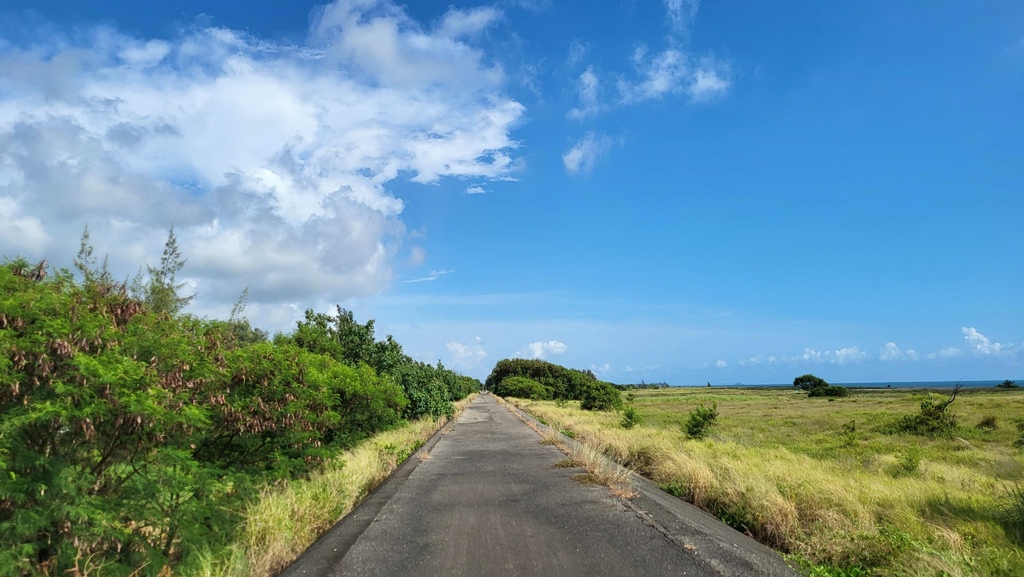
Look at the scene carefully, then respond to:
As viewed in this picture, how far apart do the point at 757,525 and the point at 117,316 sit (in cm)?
917

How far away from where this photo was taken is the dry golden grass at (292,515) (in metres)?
5.61

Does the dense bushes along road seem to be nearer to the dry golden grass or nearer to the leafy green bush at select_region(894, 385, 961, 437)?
the dry golden grass

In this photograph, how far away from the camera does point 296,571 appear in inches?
231

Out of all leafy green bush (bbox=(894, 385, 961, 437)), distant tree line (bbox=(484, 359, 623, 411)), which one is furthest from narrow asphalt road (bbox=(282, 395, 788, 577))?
distant tree line (bbox=(484, 359, 623, 411))

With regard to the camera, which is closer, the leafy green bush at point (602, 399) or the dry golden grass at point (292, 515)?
the dry golden grass at point (292, 515)

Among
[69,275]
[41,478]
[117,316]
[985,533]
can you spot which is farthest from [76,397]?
[985,533]

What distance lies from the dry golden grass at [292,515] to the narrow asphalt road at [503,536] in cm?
25

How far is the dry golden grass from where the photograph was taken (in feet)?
18.4

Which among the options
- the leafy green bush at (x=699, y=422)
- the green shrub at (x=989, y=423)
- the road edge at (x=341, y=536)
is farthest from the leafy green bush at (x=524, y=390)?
the road edge at (x=341, y=536)

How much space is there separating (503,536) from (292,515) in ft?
9.79

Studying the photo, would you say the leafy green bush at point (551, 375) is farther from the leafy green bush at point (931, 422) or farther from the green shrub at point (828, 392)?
the leafy green bush at point (931, 422)

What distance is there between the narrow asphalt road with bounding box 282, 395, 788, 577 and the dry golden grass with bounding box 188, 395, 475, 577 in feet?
0.83

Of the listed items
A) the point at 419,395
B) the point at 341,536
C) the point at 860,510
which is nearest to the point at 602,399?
the point at 419,395

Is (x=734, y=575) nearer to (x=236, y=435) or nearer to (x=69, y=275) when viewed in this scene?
(x=236, y=435)
